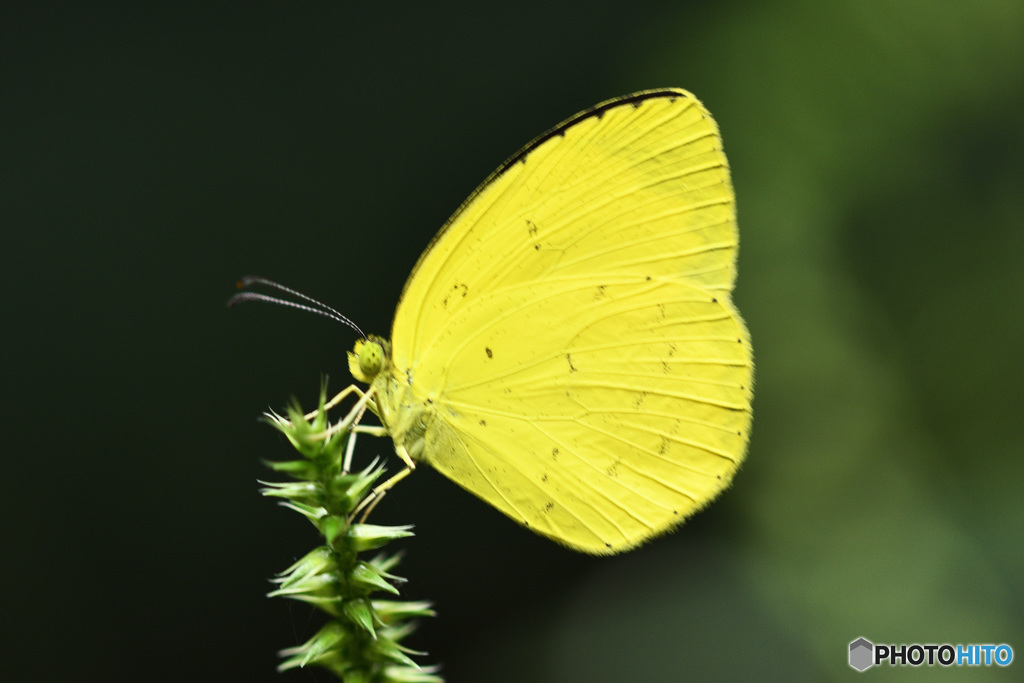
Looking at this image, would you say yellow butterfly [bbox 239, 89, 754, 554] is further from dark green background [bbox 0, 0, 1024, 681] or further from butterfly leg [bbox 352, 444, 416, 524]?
dark green background [bbox 0, 0, 1024, 681]

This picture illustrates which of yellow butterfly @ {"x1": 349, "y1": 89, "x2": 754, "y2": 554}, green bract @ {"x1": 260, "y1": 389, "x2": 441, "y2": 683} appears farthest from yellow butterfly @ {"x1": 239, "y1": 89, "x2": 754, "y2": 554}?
green bract @ {"x1": 260, "y1": 389, "x2": 441, "y2": 683}

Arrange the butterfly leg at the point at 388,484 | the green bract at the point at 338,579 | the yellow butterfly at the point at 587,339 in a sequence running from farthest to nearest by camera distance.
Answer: the yellow butterfly at the point at 587,339, the butterfly leg at the point at 388,484, the green bract at the point at 338,579

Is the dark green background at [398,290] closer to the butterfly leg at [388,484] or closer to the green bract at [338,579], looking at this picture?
the butterfly leg at [388,484]

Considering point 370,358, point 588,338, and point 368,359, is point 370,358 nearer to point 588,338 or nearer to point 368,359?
point 368,359

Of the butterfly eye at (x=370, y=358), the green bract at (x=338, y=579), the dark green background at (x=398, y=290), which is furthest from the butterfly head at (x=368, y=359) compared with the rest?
the dark green background at (x=398, y=290)

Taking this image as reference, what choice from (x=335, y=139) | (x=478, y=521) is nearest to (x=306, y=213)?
(x=335, y=139)

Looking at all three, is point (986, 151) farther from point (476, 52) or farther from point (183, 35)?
point (183, 35)
